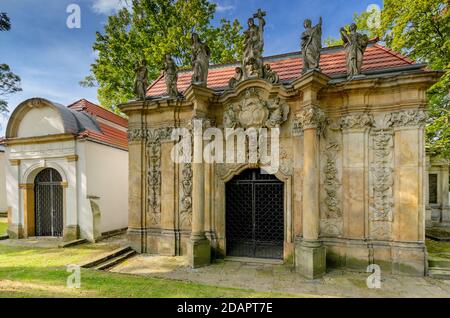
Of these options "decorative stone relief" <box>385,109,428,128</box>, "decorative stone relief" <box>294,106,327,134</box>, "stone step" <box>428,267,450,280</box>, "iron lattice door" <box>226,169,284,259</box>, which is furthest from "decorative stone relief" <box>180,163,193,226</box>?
"stone step" <box>428,267,450,280</box>

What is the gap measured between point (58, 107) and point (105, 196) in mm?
3907

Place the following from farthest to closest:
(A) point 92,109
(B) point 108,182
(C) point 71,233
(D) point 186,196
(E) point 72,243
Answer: (A) point 92,109, (B) point 108,182, (C) point 71,233, (E) point 72,243, (D) point 186,196

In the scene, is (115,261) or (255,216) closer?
(115,261)

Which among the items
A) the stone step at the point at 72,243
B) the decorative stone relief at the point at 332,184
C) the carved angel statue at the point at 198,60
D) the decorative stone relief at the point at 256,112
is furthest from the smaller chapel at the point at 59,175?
the decorative stone relief at the point at 332,184

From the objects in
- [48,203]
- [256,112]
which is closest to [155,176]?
[256,112]

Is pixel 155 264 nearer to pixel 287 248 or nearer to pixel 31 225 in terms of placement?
pixel 287 248

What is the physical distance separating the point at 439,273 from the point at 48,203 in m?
13.2

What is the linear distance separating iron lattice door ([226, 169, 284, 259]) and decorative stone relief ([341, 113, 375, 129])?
2.38 meters

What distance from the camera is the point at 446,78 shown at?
331 inches

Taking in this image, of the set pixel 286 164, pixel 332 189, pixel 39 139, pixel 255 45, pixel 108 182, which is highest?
pixel 255 45

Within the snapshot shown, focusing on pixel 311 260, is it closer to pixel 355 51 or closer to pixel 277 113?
pixel 277 113

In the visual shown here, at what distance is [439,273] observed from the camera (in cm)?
564

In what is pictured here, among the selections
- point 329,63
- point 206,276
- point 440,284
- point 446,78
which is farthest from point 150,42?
point 440,284

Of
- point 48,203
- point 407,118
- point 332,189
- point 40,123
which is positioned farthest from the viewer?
point 48,203
